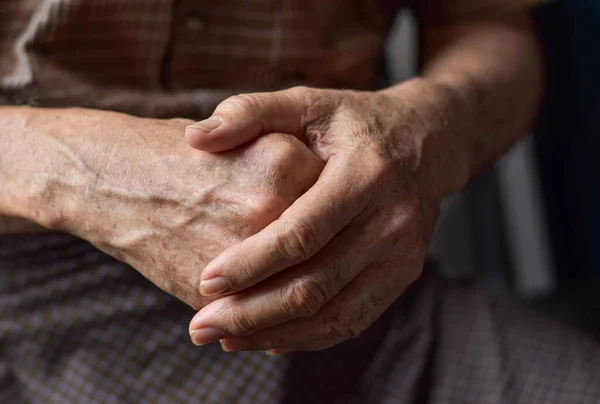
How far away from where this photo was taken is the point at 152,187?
55 cm

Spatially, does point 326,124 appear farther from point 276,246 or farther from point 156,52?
point 156,52

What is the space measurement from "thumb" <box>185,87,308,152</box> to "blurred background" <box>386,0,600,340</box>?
0.60 metres

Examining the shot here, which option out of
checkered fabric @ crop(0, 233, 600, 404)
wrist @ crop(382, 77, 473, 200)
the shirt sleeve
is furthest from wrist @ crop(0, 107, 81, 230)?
the shirt sleeve

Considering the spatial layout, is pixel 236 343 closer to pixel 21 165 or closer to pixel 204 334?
pixel 204 334

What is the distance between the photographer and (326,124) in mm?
589

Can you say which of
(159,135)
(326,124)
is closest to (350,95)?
(326,124)

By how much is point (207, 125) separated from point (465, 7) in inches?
24.2

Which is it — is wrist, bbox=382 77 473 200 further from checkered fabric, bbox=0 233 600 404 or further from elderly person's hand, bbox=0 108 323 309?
checkered fabric, bbox=0 233 600 404

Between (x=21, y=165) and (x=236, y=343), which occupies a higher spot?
(x=21, y=165)

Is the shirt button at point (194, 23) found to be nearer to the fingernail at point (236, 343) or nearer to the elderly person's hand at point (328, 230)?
the elderly person's hand at point (328, 230)

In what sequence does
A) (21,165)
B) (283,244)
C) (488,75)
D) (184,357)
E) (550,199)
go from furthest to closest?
(550,199)
(488,75)
(184,357)
(21,165)
(283,244)

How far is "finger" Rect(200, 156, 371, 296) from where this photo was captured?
1.65ft

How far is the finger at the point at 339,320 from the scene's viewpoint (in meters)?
0.56

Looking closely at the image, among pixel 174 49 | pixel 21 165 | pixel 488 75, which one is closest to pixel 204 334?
pixel 21 165
